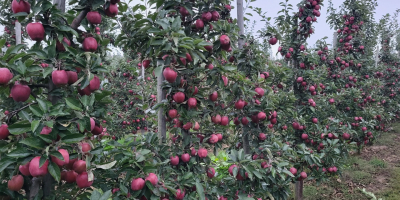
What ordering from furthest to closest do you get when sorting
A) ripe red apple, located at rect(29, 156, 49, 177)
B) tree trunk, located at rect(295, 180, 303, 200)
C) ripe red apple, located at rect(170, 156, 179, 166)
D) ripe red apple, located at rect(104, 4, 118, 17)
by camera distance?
1. tree trunk, located at rect(295, 180, 303, 200)
2. ripe red apple, located at rect(170, 156, 179, 166)
3. ripe red apple, located at rect(104, 4, 118, 17)
4. ripe red apple, located at rect(29, 156, 49, 177)

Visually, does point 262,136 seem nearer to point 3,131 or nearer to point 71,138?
point 71,138

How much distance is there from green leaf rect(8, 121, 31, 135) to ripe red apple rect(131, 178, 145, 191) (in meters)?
0.66

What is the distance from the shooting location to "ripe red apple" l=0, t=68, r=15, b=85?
1.26 metres

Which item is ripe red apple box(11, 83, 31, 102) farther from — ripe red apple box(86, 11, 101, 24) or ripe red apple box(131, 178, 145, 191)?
ripe red apple box(131, 178, 145, 191)

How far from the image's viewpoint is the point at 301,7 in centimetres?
438

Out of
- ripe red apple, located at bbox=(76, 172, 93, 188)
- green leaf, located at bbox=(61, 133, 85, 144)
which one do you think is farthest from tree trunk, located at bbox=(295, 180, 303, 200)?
green leaf, located at bbox=(61, 133, 85, 144)

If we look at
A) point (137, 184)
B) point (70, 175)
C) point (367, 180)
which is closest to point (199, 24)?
point (137, 184)

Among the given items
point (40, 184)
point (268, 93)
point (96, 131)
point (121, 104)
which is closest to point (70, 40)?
point (96, 131)

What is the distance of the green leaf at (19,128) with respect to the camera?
1250 millimetres

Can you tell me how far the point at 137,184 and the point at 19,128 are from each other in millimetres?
703

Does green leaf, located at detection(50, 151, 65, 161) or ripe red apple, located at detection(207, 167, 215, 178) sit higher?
green leaf, located at detection(50, 151, 65, 161)

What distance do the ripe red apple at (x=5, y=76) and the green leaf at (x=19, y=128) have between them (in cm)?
21

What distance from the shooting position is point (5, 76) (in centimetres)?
127

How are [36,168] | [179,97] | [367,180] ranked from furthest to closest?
[367,180], [179,97], [36,168]
